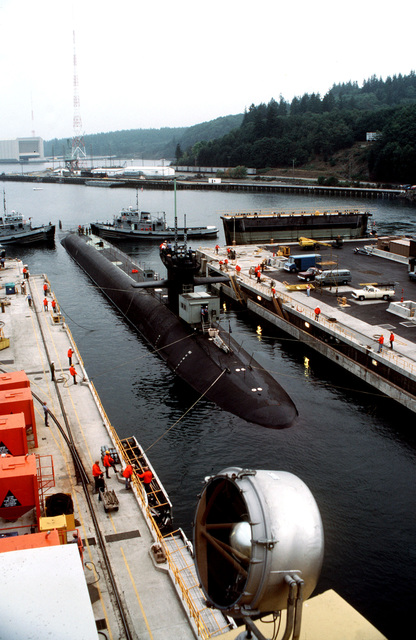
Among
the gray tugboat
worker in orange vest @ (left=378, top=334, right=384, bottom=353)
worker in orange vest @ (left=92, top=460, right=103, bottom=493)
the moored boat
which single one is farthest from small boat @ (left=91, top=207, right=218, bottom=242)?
worker in orange vest @ (left=92, top=460, right=103, bottom=493)

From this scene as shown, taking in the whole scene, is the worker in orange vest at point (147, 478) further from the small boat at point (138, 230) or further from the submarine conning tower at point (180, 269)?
the small boat at point (138, 230)

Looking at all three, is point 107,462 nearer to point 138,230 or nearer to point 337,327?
point 337,327

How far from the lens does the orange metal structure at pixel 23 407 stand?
30.0m

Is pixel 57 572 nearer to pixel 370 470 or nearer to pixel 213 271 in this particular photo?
pixel 370 470

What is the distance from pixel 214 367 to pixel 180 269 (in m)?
9.28

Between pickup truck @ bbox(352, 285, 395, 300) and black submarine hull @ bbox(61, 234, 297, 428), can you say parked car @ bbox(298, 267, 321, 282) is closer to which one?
pickup truck @ bbox(352, 285, 395, 300)

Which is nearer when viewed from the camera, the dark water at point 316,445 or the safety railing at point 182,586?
the safety railing at point 182,586

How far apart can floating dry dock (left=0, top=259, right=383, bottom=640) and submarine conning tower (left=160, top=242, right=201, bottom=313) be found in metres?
10.9

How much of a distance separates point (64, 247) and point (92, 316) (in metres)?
50.1

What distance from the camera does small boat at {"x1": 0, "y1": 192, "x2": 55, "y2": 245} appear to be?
10919cm

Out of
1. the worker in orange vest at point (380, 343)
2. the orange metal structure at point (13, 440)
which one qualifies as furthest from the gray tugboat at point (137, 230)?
the orange metal structure at point (13, 440)

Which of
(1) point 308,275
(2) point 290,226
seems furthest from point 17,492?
(2) point 290,226

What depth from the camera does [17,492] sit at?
73.6ft

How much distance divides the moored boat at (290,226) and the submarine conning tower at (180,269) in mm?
50418
